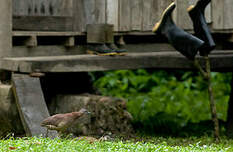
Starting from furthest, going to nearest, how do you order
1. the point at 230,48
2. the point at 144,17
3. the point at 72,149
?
the point at 230,48, the point at 144,17, the point at 72,149

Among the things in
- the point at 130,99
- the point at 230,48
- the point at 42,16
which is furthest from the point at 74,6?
the point at 130,99

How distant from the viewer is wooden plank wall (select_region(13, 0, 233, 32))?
24.6ft

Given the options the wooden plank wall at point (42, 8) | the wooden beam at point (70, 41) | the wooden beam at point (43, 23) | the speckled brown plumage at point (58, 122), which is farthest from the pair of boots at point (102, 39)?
the speckled brown plumage at point (58, 122)

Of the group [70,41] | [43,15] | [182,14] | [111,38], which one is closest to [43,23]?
[43,15]

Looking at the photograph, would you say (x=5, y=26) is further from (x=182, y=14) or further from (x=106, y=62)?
(x=182, y=14)

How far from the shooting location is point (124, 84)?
13414mm

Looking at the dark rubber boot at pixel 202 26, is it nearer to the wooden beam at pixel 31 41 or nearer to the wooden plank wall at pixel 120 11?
the wooden plank wall at pixel 120 11

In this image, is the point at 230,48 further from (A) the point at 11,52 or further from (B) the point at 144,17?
(A) the point at 11,52

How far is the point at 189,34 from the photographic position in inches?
268

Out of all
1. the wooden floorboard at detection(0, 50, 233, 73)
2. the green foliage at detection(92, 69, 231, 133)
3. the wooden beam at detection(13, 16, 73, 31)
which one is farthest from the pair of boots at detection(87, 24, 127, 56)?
the green foliage at detection(92, 69, 231, 133)

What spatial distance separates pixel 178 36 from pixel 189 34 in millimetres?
152

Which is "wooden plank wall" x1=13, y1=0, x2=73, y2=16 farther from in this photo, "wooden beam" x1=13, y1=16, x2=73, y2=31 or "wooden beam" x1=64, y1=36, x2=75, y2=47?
"wooden beam" x1=64, y1=36, x2=75, y2=47

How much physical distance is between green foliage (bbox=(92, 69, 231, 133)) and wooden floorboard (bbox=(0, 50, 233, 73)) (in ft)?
11.3

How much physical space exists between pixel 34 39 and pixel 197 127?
3.76 meters
